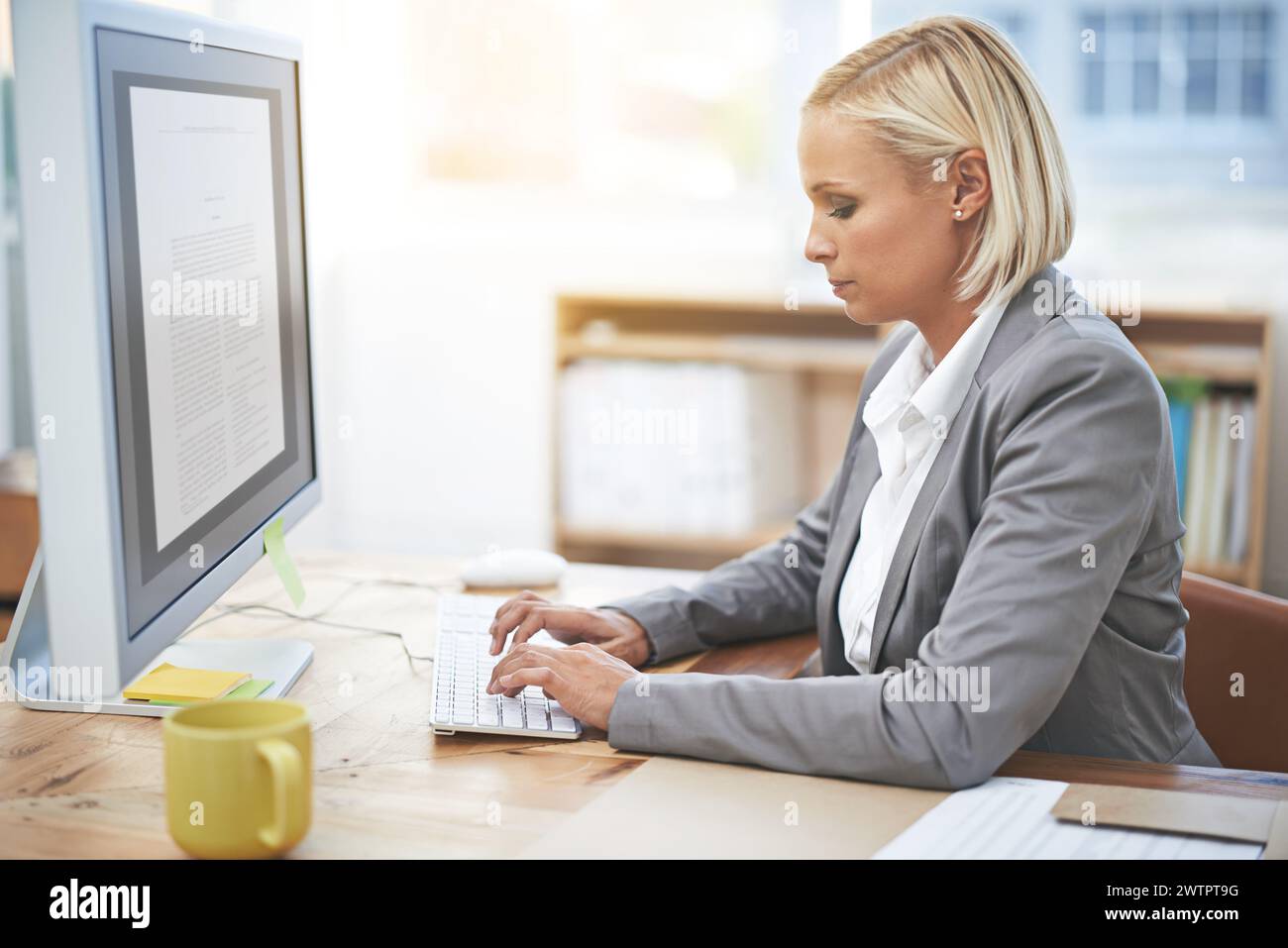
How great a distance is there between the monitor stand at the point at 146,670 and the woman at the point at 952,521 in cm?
22

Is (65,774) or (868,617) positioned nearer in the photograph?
(65,774)

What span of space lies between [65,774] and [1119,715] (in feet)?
2.96

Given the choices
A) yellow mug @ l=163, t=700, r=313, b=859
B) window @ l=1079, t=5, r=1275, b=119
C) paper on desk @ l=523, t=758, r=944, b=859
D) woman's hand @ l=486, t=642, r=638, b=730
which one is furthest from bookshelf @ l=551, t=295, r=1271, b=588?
yellow mug @ l=163, t=700, r=313, b=859

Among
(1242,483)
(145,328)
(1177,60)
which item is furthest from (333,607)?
(1177,60)

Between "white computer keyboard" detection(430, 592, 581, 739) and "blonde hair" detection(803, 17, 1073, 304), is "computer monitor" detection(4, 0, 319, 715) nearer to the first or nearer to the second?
"white computer keyboard" detection(430, 592, 581, 739)

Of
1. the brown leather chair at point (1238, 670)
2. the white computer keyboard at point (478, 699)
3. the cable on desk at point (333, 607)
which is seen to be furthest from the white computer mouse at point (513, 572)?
the brown leather chair at point (1238, 670)

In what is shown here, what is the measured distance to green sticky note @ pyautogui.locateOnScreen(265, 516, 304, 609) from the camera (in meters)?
1.37

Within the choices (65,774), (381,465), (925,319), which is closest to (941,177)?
(925,319)

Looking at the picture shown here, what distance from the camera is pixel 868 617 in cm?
135

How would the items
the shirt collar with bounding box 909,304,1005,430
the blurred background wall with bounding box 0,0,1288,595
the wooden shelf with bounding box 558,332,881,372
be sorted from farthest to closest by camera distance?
the blurred background wall with bounding box 0,0,1288,595 < the wooden shelf with bounding box 558,332,881,372 < the shirt collar with bounding box 909,304,1005,430

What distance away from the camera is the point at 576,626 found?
143cm

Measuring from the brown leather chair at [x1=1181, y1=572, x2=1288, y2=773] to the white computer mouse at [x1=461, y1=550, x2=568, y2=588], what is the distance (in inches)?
29.3
